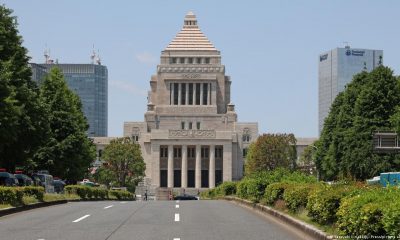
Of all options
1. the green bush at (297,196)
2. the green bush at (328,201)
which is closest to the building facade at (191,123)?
the green bush at (297,196)

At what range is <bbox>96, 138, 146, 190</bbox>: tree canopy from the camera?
4264 inches

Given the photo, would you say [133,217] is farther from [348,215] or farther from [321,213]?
[348,215]

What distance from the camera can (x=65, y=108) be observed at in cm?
6869

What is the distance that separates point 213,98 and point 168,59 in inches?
515

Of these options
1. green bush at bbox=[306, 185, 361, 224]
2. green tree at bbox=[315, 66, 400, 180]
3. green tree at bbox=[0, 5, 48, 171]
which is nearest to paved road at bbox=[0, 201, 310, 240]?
green bush at bbox=[306, 185, 361, 224]

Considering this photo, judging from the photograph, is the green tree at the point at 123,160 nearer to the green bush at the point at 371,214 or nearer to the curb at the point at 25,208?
the curb at the point at 25,208

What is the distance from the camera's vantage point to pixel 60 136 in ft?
222

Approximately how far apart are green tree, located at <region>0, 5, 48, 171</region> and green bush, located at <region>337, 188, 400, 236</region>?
32.2m

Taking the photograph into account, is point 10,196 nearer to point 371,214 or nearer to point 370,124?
point 371,214

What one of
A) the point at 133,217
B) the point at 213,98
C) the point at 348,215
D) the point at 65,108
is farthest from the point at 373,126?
the point at 213,98

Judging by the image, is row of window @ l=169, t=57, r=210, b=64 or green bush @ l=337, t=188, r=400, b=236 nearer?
green bush @ l=337, t=188, r=400, b=236

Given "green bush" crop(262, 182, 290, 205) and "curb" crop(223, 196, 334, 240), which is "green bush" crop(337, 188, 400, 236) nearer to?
"curb" crop(223, 196, 334, 240)

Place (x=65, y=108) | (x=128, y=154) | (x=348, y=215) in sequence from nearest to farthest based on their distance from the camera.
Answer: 1. (x=348, y=215)
2. (x=65, y=108)
3. (x=128, y=154)

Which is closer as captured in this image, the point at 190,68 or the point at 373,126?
the point at 373,126
